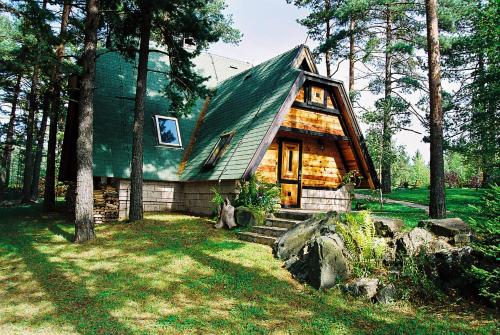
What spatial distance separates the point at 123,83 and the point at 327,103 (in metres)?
9.31

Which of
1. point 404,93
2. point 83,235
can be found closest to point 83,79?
point 83,235

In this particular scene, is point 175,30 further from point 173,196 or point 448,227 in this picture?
point 448,227

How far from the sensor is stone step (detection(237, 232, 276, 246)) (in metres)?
8.90

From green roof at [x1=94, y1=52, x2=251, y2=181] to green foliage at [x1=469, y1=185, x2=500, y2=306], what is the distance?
10340mm

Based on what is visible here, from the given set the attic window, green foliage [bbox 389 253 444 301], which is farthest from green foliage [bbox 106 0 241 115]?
green foliage [bbox 389 253 444 301]

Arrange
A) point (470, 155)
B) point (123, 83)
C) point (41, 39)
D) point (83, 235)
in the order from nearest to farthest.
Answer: point (83, 235) < point (41, 39) < point (123, 83) < point (470, 155)

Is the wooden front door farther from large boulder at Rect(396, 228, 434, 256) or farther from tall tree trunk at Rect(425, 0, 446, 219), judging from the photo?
large boulder at Rect(396, 228, 434, 256)

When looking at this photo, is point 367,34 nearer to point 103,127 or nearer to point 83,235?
point 103,127

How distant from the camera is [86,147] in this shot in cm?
959

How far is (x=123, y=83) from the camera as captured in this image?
635 inches

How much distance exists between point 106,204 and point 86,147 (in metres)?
3.81

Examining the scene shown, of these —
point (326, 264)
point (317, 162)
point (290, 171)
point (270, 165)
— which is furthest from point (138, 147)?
point (326, 264)

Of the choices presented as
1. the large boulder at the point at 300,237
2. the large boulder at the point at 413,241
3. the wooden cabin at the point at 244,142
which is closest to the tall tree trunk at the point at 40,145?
the wooden cabin at the point at 244,142

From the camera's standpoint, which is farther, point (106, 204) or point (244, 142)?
point (106, 204)
